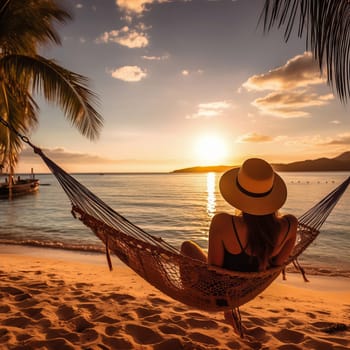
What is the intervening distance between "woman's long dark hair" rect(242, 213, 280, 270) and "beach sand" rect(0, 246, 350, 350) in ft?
3.06

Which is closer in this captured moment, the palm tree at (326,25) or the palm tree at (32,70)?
the palm tree at (326,25)

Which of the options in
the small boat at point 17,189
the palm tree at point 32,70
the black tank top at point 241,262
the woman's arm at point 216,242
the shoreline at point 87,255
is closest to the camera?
the woman's arm at point 216,242

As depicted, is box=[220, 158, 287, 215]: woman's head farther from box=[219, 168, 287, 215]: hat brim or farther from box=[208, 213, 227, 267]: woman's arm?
box=[208, 213, 227, 267]: woman's arm

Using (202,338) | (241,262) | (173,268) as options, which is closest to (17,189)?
(202,338)

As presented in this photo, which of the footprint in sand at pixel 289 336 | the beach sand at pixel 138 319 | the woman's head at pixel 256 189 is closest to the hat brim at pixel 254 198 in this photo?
the woman's head at pixel 256 189

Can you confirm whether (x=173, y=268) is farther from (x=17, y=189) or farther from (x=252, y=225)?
(x=17, y=189)

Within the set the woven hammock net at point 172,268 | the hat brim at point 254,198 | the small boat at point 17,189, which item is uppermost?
the hat brim at point 254,198

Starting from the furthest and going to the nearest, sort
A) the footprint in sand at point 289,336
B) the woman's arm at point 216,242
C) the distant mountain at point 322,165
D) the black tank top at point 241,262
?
the distant mountain at point 322,165, the footprint in sand at point 289,336, the black tank top at point 241,262, the woman's arm at point 216,242

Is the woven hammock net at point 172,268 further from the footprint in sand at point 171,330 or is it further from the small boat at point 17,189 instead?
the small boat at point 17,189

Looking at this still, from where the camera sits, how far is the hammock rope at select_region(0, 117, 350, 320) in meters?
1.67

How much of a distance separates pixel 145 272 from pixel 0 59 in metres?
3.49

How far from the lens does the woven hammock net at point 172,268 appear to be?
1666 millimetres

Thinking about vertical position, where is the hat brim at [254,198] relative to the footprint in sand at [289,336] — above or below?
above

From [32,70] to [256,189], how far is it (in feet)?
11.1
